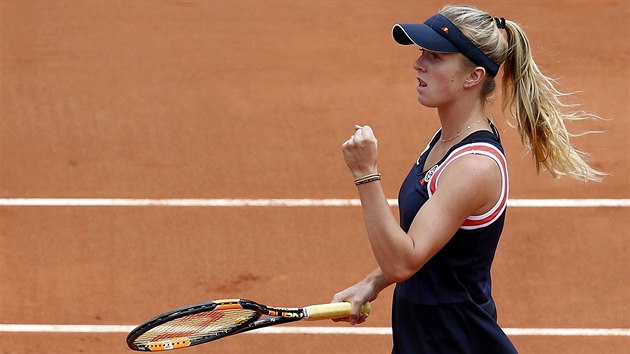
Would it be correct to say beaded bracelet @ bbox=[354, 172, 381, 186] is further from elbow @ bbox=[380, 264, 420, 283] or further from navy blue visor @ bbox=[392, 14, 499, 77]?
navy blue visor @ bbox=[392, 14, 499, 77]

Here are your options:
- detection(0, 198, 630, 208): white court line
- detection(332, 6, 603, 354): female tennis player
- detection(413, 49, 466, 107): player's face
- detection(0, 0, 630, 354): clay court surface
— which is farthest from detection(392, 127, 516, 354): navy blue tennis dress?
detection(0, 198, 630, 208): white court line

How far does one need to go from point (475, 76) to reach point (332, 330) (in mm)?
3343

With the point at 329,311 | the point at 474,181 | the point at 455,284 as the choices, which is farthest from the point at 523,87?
the point at 329,311

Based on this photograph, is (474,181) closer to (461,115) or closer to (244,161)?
(461,115)

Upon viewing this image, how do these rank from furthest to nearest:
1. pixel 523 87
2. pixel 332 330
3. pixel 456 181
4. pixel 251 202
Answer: pixel 251 202 → pixel 332 330 → pixel 523 87 → pixel 456 181

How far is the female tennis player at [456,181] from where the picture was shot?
3330 mm

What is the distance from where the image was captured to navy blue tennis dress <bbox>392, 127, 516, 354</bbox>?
11.5 ft

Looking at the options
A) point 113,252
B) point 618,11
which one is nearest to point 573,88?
point 618,11

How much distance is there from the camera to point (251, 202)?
7.59 meters

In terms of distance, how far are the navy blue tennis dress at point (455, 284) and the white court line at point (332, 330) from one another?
2.87 metres

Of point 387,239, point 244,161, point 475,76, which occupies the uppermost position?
point 244,161

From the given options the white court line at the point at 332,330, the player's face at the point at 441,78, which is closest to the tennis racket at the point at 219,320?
the player's face at the point at 441,78

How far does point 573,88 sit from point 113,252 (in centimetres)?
398

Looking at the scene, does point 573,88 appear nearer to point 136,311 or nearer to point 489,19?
point 136,311
